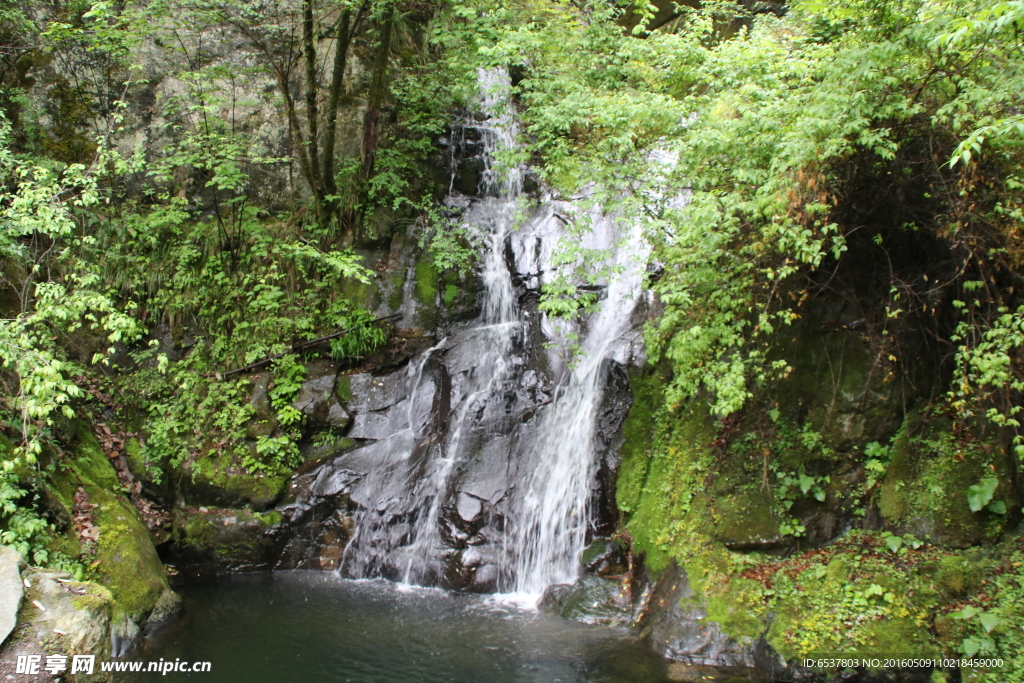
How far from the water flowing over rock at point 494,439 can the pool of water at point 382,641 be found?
0.57 meters

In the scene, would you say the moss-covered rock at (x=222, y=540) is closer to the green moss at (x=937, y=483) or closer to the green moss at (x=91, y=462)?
the green moss at (x=91, y=462)

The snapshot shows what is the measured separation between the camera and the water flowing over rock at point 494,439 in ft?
23.1

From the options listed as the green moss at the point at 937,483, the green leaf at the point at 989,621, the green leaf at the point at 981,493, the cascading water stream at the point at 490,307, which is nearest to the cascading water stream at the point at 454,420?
the cascading water stream at the point at 490,307

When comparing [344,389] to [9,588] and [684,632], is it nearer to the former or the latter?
[9,588]

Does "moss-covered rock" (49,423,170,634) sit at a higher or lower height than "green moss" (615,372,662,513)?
lower

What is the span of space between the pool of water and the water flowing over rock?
57cm

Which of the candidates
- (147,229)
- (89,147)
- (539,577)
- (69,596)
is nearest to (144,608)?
(69,596)

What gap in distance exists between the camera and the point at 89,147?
33.3 feet

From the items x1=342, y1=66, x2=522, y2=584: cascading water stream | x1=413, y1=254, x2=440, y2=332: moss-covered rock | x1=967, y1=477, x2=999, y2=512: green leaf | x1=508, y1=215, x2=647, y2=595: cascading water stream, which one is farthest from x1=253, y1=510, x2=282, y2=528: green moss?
x1=967, y1=477, x2=999, y2=512: green leaf

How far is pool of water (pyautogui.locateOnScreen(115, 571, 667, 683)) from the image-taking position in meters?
5.21

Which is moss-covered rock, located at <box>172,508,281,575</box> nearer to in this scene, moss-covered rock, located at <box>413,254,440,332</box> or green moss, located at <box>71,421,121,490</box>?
green moss, located at <box>71,421,121,490</box>

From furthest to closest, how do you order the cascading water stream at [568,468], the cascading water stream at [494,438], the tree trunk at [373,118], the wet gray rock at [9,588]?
the tree trunk at [373,118] → the cascading water stream at [494,438] → the cascading water stream at [568,468] → the wet gray rock at [9,588]

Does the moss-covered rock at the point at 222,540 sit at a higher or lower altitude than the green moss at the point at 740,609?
lower

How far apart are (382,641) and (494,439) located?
2.92 meters
